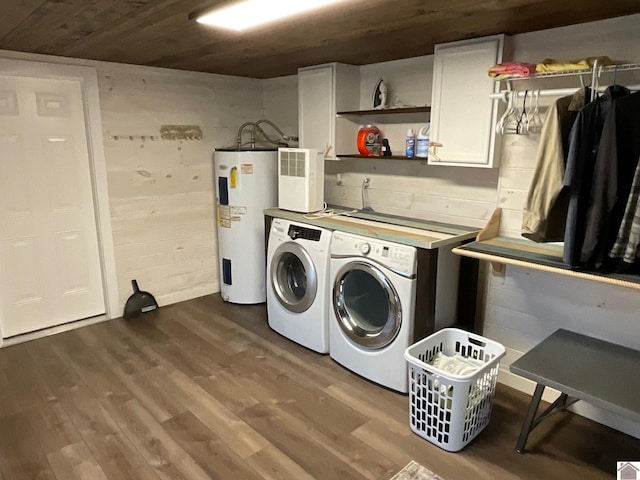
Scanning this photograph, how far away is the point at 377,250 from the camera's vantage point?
255 centimetres

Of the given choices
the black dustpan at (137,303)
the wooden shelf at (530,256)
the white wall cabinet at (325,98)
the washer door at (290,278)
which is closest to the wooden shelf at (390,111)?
the white wall cabinet at (325,98)

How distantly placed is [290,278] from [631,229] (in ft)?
7.01

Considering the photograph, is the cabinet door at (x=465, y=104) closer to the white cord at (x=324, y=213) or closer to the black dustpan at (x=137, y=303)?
the white cord at (x=324, y=213)

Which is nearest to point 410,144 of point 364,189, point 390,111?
point 390,111

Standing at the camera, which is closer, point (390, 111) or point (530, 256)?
point (530, 256)

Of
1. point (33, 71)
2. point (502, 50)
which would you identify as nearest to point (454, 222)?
point (502, 50)

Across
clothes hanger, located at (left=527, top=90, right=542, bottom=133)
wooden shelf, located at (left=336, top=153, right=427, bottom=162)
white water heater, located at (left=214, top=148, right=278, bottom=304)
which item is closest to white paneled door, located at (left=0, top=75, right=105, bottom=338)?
white water heater, located at (left=214, top=148, right=278, bottom=304)

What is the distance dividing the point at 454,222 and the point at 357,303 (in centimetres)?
82

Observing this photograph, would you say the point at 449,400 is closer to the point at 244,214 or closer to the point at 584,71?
the point at 584,71

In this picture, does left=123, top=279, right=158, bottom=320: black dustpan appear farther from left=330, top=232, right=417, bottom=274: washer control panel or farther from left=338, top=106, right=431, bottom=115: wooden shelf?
left=338, top=106, right=431, bottom=115: wooden shelf

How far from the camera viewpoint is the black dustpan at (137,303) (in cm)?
361

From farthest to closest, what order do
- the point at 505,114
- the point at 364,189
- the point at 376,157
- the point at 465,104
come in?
the point at 364,189 → the point at 376,157 → the point at 465,104 → the point at 505,114

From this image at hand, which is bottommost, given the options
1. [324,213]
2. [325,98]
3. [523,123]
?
[324,213]

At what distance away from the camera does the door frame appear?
9.75ft
